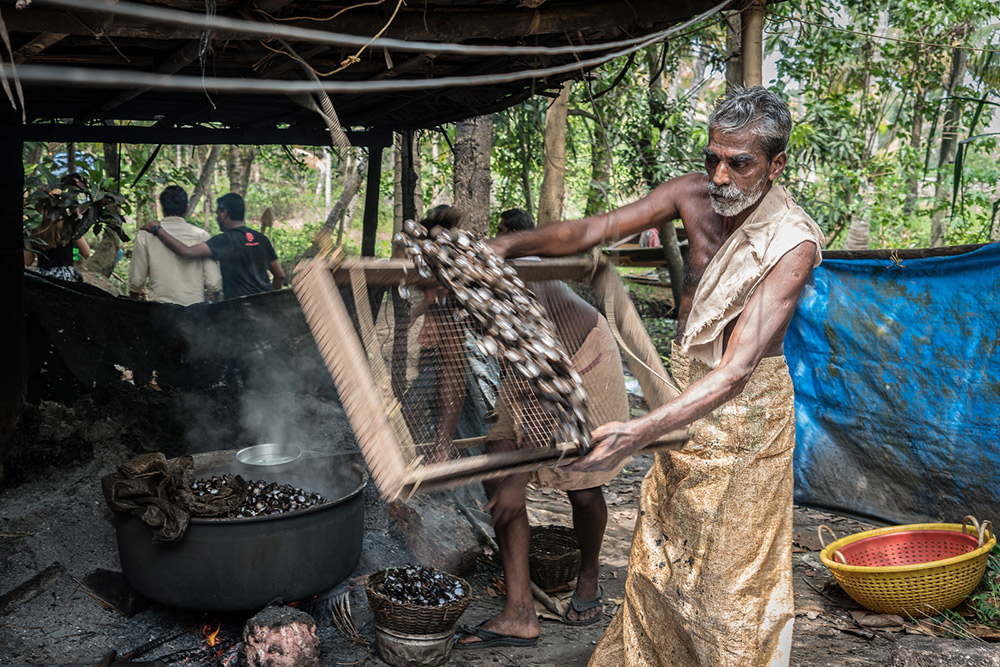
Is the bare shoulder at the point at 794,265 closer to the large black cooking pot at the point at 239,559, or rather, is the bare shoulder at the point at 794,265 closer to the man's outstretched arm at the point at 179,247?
the large black cooking pot at the point at 239,559

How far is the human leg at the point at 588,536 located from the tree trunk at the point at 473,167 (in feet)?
7.63

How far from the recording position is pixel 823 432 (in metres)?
5.44

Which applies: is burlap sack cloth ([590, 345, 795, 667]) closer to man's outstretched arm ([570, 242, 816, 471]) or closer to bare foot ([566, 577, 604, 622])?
man's outstretched arm ([570, 242, 816, 471])

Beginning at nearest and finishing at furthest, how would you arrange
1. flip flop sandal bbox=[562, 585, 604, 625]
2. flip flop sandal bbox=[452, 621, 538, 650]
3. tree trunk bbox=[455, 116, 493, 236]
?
1. flip flop sandal bbox=[452, 621, 538, 650]
2. flip flop sandal bbox=[562, 585, 604, 625]
3. tree trunk bbox=[455, 116, 493, 236]

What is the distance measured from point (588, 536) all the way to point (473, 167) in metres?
2.86

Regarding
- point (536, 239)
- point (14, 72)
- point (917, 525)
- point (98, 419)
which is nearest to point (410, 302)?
point (536, 239)

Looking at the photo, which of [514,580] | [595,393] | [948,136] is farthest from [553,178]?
[948,136]

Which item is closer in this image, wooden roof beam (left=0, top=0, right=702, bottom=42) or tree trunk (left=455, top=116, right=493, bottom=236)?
wooden roof beam (left=0, top=0, right=702, bottom=42)

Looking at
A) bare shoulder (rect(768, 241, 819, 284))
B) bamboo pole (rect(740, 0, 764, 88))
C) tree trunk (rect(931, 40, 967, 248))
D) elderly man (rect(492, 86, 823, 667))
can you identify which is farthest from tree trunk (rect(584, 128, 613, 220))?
bare shoulder (rect(768, 241, 819, 284))

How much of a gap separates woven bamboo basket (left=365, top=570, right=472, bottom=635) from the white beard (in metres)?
2.14

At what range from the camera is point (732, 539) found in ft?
9.07

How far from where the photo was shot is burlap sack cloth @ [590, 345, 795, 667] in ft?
9.02

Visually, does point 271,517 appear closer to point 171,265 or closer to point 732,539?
point 732,539

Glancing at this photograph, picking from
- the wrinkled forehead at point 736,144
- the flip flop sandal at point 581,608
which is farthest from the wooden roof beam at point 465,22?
the flip flop sandal at point 581,608
